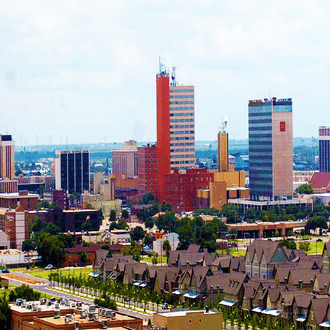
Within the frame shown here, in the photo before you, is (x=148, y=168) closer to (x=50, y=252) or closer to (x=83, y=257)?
(x=83, y=257)

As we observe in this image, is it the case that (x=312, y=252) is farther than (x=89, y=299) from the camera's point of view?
Yes

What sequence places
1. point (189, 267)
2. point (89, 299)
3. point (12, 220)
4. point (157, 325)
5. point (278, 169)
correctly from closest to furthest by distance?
point (157, 325)
point (89, 299)
point (189, 267)
point (12, 220)
point (278, 169)

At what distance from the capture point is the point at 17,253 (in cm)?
13075

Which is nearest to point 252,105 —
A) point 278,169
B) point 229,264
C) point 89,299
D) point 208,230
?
point 278,169

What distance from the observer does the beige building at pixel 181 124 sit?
192 meters

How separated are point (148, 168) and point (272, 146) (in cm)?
2901

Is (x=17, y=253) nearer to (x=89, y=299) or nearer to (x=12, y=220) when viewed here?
(x=12, y=220)

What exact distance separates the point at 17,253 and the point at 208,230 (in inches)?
862

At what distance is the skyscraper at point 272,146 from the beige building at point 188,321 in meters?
110

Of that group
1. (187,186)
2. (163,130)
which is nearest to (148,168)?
(163,130)

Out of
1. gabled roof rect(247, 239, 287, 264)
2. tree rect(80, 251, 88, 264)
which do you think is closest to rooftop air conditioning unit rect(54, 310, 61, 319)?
gabled roof rect(247, 239, 287, 264)

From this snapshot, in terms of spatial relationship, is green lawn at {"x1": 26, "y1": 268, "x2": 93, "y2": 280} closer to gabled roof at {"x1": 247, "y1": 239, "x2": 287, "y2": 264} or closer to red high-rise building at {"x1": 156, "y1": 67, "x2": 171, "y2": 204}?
gabled roof at {"x1": 247, "y1": 239, "x2": 287, "y2": 264}

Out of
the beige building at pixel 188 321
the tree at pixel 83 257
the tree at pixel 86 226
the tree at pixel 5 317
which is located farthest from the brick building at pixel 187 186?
the beige building at pixel 188 321

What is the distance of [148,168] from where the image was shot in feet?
641
